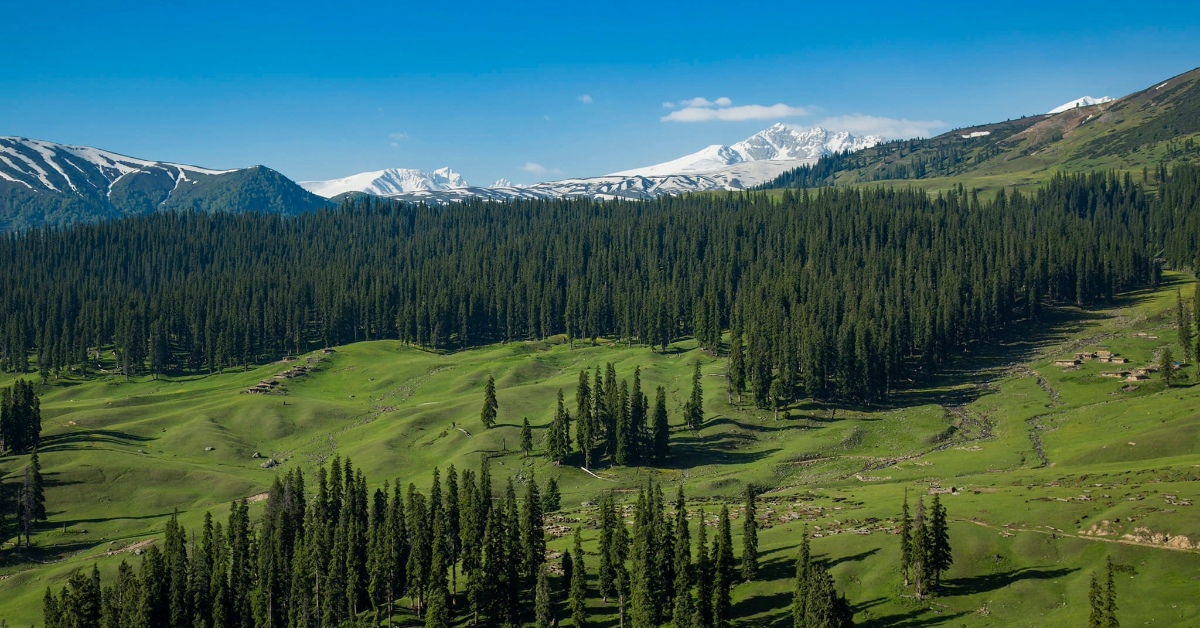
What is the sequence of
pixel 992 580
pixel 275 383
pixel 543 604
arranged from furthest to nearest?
pixel 275 383, pixel 543 604, pixel 992 580

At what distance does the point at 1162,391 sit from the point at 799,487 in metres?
65.2

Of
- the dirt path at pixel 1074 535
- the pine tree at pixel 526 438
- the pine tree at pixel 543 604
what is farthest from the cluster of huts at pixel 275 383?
the dirt path at pixel 1074 535

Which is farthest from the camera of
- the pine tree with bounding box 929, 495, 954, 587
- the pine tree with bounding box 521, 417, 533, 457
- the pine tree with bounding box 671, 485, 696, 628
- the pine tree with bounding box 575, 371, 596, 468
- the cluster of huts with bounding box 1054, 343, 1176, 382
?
the cluster of huts with bounding box 1054, 343, 1176, 382

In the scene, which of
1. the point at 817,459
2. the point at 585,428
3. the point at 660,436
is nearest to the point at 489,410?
the point at 585,428

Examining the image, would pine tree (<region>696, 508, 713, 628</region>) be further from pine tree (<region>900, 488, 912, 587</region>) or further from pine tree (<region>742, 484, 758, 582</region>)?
pine tree (<region>900, 488, 912, 587</region>)

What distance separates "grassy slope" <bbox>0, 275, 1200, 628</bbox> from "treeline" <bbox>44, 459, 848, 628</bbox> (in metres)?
4.99

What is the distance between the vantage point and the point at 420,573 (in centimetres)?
8238

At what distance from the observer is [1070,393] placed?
140 m

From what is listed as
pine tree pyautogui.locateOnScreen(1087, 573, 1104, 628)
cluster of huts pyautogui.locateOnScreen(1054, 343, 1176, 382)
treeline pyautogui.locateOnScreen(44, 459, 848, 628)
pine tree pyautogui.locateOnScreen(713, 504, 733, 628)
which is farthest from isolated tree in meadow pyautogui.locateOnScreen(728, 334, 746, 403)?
pine tree pyautogui.locateOnScreen(1087, 573, 1104, 628)

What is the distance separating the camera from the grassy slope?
225 feet

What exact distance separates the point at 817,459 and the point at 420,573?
6238 centimetres

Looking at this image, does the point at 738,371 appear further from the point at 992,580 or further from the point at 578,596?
the point at 992,580

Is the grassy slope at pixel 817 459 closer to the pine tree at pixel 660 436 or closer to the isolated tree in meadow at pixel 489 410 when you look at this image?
the isolated tree in meadow at pixel 489 410

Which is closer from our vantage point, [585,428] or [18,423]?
[585,428]
